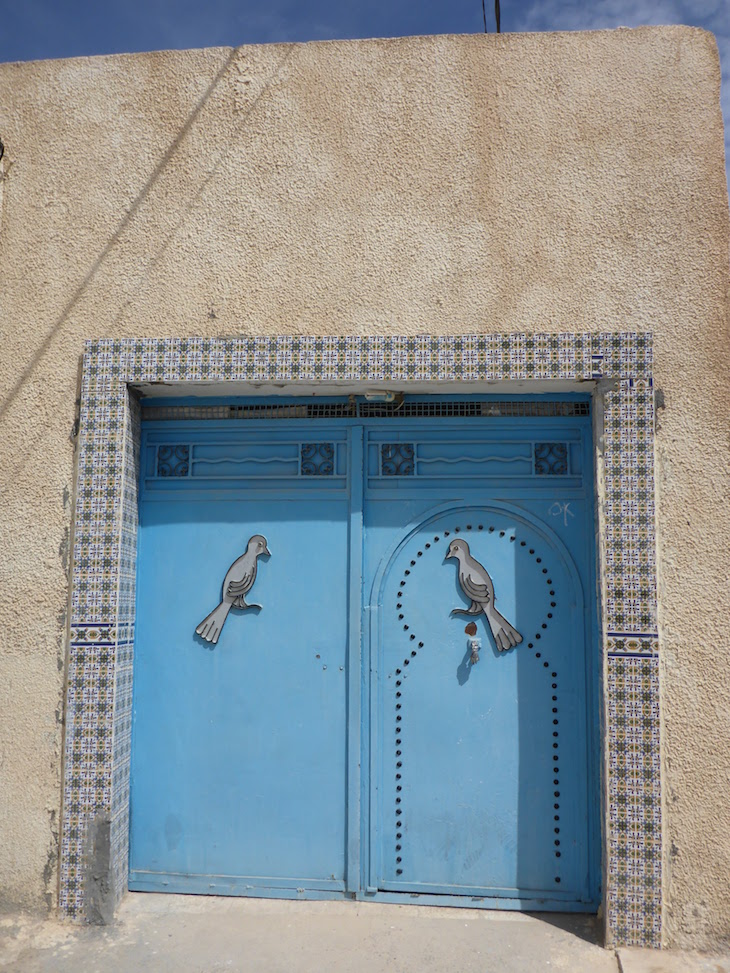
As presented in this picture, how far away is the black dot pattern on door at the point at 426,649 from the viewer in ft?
11.3

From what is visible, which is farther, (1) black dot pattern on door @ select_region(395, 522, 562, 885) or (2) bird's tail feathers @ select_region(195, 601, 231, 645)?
(2) bird's tail feathers @ select_region(195, 601, 231, 645)

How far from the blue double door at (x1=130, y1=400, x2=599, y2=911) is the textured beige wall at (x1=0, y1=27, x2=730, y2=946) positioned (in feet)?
1.43

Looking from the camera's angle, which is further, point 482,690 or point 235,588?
point 235,588

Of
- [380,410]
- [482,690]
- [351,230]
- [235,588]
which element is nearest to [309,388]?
[380,410]

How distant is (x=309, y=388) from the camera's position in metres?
3.58

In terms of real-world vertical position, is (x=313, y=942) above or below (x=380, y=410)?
below

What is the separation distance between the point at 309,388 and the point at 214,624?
1.13 meters

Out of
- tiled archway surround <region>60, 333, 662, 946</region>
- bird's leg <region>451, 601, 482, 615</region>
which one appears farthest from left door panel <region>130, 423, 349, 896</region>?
bird's leg <region>451, 601, 482, 615</region>

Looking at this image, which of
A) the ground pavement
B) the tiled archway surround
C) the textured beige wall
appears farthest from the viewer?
the textured beige wall

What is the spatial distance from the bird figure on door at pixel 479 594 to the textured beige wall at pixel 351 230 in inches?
25.5

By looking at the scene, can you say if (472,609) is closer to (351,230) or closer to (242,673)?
(242,673)

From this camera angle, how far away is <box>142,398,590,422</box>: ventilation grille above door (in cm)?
360

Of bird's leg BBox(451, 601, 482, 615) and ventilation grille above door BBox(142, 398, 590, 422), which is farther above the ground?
ventilation grille above door BBox(142, 398, 590, 422)

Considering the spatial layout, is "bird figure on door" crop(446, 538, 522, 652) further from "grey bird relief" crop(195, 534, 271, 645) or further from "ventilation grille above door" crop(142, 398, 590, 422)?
"grey bird relief" crop(195, 534, 271, 645)
